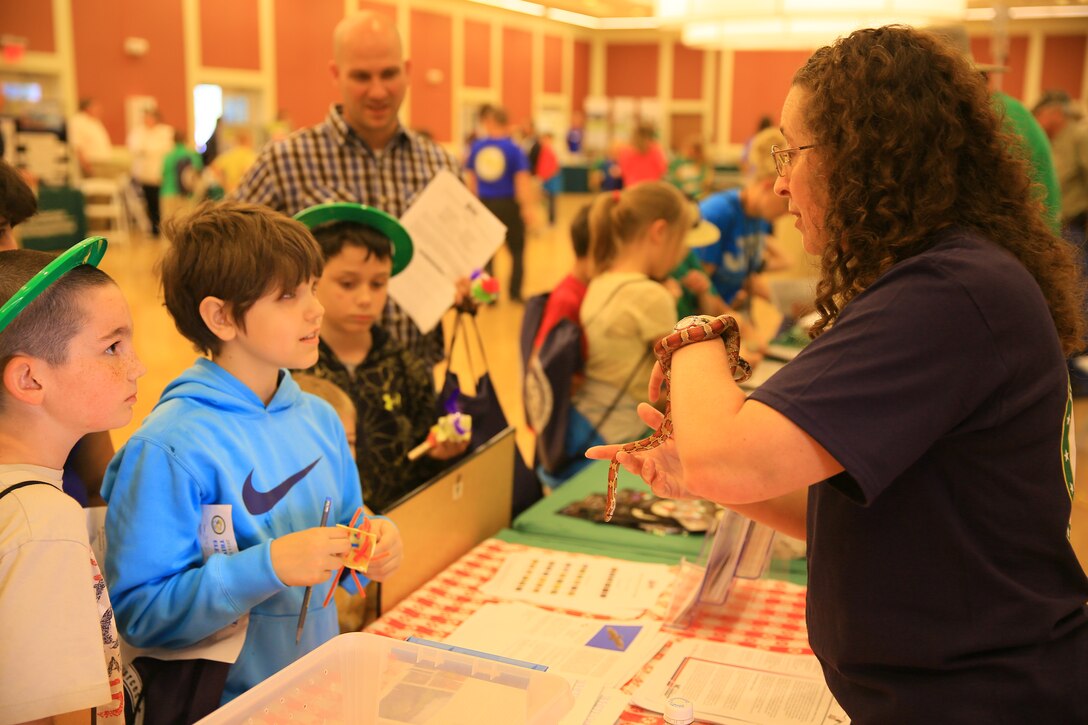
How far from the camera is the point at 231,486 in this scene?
1.54 metres

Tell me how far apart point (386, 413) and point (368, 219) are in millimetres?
493

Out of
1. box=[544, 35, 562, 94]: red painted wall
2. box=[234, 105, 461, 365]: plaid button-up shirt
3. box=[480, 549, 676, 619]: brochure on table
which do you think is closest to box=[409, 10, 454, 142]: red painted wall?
box=[544, 35, 562, 94]: red painted wall

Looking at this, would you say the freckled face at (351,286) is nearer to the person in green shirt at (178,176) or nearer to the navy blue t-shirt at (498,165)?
the navy blue t-shirt at (498,165)

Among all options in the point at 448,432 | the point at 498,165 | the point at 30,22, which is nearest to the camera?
the point at 448,432

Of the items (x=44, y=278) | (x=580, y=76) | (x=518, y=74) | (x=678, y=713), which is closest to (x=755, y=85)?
(x=580, y=76)

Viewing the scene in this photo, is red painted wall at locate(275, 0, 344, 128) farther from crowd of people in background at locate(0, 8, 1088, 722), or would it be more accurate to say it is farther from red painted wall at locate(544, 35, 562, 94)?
crowd of people in background at locate(0, 8, 1088, 722)

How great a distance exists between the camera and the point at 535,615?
1962 millimetres

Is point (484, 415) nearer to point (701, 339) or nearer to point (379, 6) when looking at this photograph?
point (701, 339)

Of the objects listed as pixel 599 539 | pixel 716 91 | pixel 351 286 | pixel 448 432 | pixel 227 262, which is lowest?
pixel 599 539

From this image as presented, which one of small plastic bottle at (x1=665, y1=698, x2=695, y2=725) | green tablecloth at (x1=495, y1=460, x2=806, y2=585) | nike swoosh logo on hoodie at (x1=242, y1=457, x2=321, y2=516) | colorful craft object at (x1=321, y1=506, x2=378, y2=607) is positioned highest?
nike swoosh logo on hoodie at (x1=242, y1=457, x2=321, y2=516)

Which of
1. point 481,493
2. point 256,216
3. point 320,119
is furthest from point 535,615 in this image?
point 320,119

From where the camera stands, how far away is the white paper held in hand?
2.86 meters

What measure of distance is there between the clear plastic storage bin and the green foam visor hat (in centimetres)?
112

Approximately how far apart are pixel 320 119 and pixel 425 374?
15.7 meters
